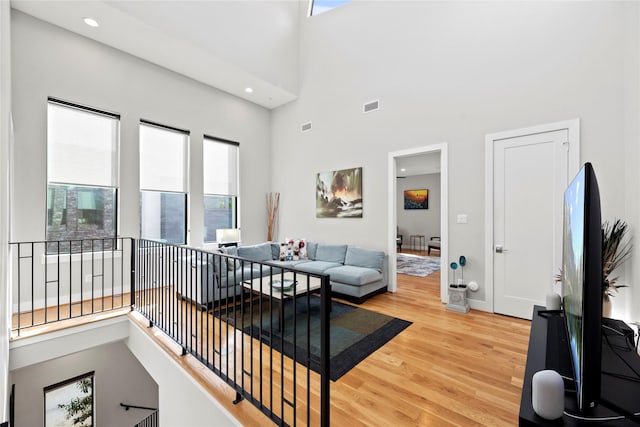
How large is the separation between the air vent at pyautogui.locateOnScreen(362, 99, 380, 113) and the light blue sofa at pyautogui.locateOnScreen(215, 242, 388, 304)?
2371 millimetres

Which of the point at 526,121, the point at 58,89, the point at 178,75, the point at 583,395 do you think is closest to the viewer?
the point at 583,395

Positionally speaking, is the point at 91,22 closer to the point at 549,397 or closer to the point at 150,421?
the point at 549,397

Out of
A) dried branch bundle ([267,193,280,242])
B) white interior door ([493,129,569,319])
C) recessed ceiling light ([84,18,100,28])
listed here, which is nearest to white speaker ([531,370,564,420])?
white interior door ([493,129,569,319])

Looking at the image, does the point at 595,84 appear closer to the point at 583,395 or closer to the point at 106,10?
the point at 583,395

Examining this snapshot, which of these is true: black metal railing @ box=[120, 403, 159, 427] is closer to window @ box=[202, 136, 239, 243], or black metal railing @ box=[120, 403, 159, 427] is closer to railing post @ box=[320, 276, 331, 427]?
window @ box=[202, 136, 239, 243]

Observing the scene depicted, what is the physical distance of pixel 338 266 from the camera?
4551mm

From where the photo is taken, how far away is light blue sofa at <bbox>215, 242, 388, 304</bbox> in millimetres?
3967

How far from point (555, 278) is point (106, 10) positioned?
6184 mm

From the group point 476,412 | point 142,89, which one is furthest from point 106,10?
point 476,412

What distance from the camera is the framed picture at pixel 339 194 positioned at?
16.1 ft

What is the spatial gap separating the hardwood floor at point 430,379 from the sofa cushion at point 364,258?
1.22 meters

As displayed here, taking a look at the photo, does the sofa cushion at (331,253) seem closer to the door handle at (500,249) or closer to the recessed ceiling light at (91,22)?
the door handle at (500,249)

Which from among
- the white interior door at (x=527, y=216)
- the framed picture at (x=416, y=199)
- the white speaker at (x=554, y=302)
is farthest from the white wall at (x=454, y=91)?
the framed picture at (x=416, y=199)

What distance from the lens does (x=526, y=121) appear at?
3.32 meters
